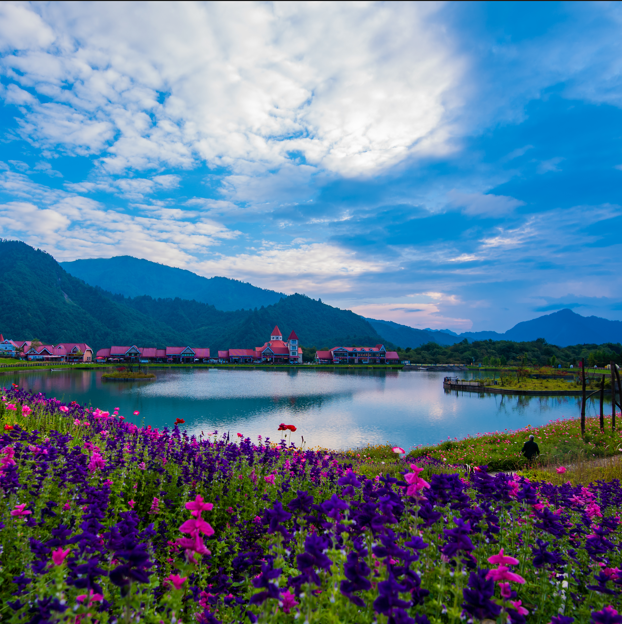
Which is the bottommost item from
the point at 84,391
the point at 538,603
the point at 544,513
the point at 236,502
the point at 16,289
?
the point at 84,391

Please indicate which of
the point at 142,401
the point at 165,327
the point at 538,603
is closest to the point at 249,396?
the point at 142,401

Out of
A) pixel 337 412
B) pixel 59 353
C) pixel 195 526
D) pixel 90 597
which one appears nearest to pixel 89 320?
pixel 59 353

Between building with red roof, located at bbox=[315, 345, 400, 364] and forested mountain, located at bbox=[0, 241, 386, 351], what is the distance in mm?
33695

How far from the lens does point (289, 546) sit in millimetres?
3684

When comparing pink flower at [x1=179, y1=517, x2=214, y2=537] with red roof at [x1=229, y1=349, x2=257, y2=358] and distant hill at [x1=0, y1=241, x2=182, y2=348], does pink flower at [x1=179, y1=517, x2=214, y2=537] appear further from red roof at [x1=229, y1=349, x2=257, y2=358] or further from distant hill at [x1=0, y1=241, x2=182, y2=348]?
distant hill at [x1=0, y1=241, x2=182, y2=348]

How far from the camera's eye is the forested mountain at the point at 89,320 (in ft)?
409

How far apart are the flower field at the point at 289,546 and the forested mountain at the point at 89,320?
13166 cm

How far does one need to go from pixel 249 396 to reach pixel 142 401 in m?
9.33

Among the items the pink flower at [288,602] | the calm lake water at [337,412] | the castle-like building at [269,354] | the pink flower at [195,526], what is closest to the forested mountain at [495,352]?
the castle-like building at [269,354]

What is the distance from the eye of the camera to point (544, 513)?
11.1 feet

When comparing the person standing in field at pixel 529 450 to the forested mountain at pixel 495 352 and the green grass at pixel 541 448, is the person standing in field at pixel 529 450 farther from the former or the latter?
the forested mountain at pixel 495 352

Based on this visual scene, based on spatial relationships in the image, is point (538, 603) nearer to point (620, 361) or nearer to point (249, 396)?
point (249, 396)

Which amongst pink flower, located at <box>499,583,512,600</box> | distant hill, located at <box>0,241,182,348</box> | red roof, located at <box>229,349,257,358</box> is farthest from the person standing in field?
distant hill, located at <box>0,241,182,348</box>

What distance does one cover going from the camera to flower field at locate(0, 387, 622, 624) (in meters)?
2.26
